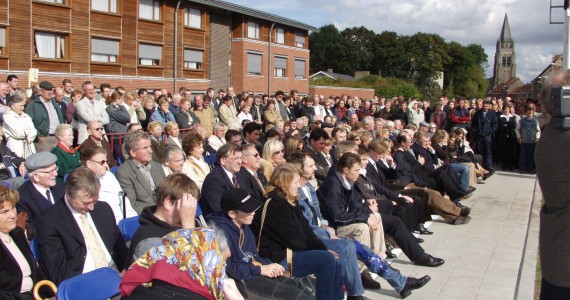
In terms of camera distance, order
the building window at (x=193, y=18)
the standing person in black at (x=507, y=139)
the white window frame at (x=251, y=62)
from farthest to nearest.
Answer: the white window frame at (x=251, y=62), the building window at (x=193, y=18), the standing person in black at (x=507, y=139)

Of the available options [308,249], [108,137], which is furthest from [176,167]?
[108,137]

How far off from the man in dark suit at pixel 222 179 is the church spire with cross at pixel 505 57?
484 ft

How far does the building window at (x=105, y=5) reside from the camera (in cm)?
2684

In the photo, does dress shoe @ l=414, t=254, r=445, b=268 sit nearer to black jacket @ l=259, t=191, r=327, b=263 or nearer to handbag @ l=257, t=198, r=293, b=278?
black jacket @ l=259, t=191, r=327, b=263

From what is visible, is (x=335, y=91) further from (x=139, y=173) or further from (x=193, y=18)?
(x=139, y=173)

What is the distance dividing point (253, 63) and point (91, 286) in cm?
3545

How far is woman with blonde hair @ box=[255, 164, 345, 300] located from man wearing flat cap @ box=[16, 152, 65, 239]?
1.98m

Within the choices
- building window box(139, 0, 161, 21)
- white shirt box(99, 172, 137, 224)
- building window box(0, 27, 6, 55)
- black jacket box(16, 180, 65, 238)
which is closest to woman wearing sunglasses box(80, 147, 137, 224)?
white shirt box(99, 172, 137, 224)

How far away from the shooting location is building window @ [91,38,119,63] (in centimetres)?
2675

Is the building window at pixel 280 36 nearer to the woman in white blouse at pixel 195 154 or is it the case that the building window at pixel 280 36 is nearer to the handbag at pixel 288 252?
the woman in white blouse at pixel 195 154

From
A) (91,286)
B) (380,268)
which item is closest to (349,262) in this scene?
(380,268)

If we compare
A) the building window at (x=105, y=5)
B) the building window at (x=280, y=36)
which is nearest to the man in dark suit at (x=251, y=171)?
the building window at (x=105, y=5)

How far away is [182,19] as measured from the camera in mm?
32156

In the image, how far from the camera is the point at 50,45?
24.8 meters
